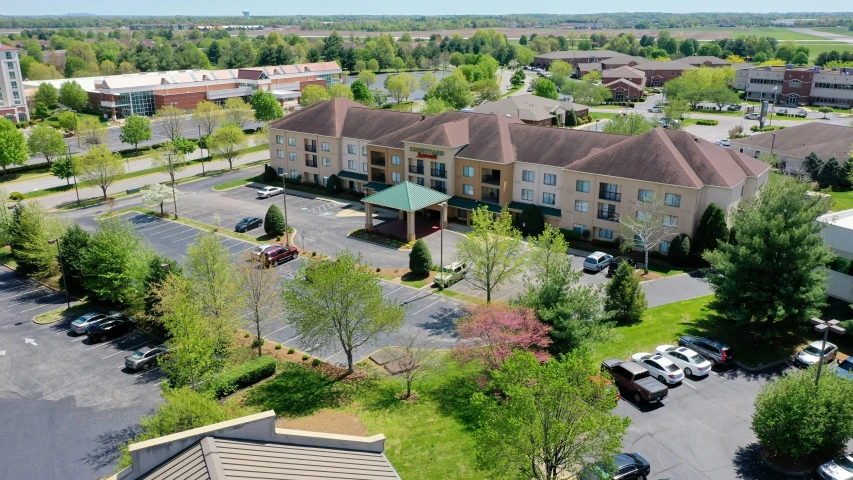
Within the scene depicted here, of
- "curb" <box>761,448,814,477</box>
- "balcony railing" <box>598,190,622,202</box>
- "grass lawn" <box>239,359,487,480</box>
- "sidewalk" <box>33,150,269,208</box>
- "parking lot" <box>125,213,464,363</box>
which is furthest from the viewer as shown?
"sidewalk" <box>33,150,269,208</box>

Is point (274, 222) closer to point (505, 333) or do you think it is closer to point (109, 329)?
point (109, 329)

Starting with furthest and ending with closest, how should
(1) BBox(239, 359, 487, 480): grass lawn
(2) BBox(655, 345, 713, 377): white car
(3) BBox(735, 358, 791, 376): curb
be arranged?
(3) BBox(735, 358, 791, 376): curb
(2) BBox(655, 345, 713, 377): white car
(1) BBox(239, 359, 487, 480): grass lawn

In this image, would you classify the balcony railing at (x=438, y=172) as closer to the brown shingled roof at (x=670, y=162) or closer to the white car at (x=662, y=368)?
the brown shingled roof at (x=670, y=162)

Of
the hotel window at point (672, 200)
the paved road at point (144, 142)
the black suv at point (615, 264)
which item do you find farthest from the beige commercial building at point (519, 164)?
the paved road at point (144, 142)

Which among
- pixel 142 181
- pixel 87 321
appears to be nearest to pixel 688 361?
pixel 87 321

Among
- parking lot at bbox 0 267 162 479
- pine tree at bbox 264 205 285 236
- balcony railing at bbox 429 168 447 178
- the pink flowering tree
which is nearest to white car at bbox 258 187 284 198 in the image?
pine tree at bbox 264 205 285 236

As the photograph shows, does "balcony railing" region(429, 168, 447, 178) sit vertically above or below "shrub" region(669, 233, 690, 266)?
above

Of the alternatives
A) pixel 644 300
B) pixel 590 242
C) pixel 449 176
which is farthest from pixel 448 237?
pixel 644 300

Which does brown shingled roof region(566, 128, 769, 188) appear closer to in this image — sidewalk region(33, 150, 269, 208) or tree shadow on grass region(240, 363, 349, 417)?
tree shadow on grass region(240, 363, 349, 417)
